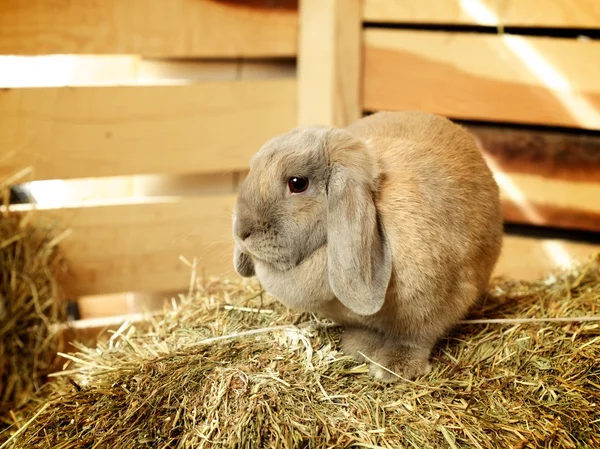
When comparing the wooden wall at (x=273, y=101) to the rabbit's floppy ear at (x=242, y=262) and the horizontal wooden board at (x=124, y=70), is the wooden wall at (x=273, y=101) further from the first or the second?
the rabbit's floppy ear at (x=242, y=262)

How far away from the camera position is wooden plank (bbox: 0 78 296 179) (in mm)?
2744

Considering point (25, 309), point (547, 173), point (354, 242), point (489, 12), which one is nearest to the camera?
point (354, 242)

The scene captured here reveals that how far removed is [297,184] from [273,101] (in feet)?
4.82

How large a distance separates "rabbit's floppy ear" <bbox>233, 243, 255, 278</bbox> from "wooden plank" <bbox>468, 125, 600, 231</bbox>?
1690mm

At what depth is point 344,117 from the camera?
3.04 m

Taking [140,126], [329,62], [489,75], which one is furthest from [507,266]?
[140,126]

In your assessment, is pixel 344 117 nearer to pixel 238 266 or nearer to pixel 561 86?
pixel 561 86

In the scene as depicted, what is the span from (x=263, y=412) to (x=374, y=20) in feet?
7.05

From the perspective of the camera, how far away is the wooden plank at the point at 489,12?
2867 mm

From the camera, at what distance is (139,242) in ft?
9.96

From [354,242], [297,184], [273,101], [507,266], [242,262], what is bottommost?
[507,266]

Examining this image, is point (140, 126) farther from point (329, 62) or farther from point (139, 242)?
point (329, 62)

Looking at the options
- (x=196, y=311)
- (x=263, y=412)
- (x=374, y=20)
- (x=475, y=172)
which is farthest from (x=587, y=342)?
(x=374, y=20)

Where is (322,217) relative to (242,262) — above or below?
above
